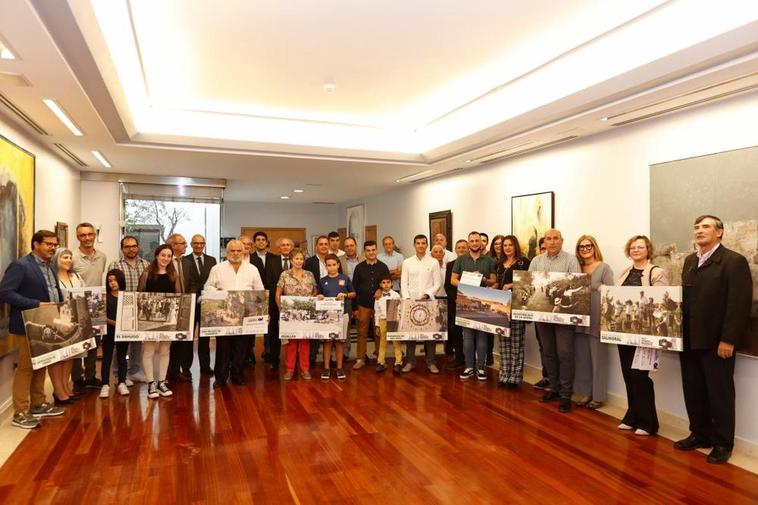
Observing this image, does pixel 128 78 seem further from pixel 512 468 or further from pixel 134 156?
pixel 512 468

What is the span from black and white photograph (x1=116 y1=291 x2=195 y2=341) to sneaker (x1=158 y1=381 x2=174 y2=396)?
508 millimetres

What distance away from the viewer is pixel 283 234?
13367 mm

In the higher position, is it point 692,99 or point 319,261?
point 692,99

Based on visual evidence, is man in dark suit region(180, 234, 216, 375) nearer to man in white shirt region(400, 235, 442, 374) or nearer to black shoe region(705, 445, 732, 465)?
man in white shirt region(400, 235, 442, 374)

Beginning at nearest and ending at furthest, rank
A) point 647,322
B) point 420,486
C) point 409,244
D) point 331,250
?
point 420,486, point 647,322, point 331,250, point 409,244

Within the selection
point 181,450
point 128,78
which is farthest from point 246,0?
point 181,450

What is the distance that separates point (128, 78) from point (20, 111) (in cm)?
91

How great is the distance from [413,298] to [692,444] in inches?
116

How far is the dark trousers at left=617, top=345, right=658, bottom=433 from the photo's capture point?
161 inches

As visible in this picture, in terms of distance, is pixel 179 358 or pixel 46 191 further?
pixel 46 191

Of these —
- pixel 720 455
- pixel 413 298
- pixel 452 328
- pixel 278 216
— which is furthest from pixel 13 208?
pixel 278 216

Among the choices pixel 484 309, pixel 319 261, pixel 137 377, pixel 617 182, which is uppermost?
pixel 617 182

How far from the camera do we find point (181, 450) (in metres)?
3.67

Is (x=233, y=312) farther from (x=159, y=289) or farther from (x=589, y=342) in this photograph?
(x=589, y=342)
